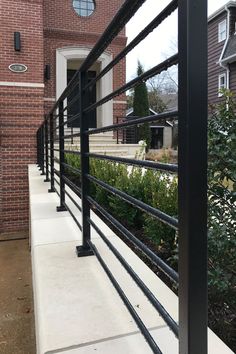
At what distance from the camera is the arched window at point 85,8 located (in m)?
11.1

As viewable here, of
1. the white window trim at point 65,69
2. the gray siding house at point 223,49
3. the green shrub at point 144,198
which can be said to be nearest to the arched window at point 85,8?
the white window trim at point 65,69

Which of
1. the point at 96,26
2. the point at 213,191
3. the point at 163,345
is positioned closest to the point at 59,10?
the point at 96,26

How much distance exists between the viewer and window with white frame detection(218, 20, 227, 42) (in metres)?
15.1

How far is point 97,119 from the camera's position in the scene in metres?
12.0

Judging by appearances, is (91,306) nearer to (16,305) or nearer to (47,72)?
(16,305)

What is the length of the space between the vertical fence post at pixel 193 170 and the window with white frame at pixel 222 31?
15.9 meters

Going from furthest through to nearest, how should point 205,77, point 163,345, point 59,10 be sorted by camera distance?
point 59,10, point 163,345, point 205,77

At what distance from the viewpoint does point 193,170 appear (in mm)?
740

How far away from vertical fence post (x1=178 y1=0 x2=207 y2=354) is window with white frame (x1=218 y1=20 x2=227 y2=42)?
52.2ft

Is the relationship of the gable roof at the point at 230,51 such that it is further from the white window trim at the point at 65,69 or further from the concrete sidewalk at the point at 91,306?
the concrete sidewalk at the point at 91,306

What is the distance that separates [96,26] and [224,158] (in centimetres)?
A: 1056

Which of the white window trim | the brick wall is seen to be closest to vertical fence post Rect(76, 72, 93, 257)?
the brick wall

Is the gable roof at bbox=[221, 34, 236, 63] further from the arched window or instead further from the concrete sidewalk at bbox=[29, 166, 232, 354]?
the concrete sidewalk at bbox=[29, 166, 232, 354]

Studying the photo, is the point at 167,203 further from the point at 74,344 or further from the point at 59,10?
the point at 59,10
